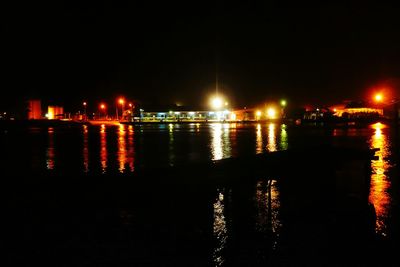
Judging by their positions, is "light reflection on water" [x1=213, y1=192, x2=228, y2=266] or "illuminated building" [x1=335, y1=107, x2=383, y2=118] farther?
"illuminated building" [x1=335, y1=107, x2=383, y2=118]

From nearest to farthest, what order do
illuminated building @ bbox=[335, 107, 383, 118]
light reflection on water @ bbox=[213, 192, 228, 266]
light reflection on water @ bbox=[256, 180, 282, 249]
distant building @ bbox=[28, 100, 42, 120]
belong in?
light reflection on water @ bbox=[213, 192, 228, 266], light reflection on water @ bbox=[256, 180, 282, 249], illuminated building @ bbox=[335, 107, 383, 118], distant building @ bbox=[28, 100, 42, 120]

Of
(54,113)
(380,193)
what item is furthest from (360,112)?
(380,193)

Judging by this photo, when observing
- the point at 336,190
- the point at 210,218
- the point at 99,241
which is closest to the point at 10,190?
the point at 99,241

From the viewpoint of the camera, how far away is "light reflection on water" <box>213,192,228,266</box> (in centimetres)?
659

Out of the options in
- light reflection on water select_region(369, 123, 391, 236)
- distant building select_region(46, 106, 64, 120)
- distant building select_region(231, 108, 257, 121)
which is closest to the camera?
light reflection on water select_region(369, 123, 391, 236)

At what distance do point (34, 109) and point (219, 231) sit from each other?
215ft

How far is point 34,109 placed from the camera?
67.3 m

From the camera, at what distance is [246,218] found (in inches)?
348

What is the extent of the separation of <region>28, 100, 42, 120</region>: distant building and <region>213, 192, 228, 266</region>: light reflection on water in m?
61.0

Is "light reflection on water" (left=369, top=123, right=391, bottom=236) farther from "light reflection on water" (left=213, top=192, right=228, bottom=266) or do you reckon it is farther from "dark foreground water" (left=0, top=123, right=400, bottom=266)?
"light reflection on water" (left=213, top=192, right=228, bottom=266)

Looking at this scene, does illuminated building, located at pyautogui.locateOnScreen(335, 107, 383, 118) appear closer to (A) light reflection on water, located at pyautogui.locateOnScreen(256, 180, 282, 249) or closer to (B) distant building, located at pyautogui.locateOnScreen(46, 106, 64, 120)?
(B) distant building, located at pyautogui.locateOnScreen(46, 106, 64, 120)

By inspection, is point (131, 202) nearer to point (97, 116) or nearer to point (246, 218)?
point (246, 218)

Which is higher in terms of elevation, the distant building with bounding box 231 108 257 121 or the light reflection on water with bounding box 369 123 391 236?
the distant building with bounding box 231 108 257 121

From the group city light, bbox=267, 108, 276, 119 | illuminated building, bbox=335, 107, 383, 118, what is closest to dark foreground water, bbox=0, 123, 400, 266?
illuminated building, bbox=335, 107, 383, 118
